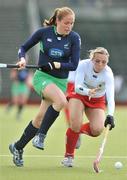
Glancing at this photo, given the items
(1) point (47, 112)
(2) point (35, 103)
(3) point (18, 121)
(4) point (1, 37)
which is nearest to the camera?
(1) point (47, 112)

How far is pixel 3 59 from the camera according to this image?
2869cm

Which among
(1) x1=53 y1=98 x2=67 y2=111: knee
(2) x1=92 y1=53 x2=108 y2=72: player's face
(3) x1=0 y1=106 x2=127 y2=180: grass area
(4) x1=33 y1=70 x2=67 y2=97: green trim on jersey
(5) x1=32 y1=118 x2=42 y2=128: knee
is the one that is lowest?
(3) x1=0 y1=106 x2=127 y2=180: grass area

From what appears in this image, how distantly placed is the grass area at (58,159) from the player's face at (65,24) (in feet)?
5.31

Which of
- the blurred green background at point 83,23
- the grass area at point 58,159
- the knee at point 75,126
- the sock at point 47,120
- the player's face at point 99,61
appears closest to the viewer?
the grass area at point 58,159

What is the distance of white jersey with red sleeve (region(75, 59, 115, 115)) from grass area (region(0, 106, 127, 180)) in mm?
925

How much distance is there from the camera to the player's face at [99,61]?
9.70m

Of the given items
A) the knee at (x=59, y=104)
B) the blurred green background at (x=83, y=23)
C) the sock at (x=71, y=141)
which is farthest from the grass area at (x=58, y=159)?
the blurred green background at (x=83, y=23)

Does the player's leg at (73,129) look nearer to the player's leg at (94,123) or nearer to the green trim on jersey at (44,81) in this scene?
the player's leg at (94,123)

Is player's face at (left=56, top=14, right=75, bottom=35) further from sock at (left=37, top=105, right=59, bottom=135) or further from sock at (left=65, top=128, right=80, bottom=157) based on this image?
sock at (left=65, top=128, right=80, bottom=157)

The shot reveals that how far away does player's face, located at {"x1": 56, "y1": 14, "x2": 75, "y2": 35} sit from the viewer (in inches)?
377

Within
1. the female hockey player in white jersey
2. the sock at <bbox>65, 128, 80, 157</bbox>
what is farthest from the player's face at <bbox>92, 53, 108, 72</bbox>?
the sock at <bbox>65, 128, 80, 157</bbox>

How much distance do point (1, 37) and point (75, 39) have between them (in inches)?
780

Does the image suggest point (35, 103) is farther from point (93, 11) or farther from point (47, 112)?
point (47, 112)

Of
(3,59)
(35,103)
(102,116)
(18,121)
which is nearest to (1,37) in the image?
(3,59)
